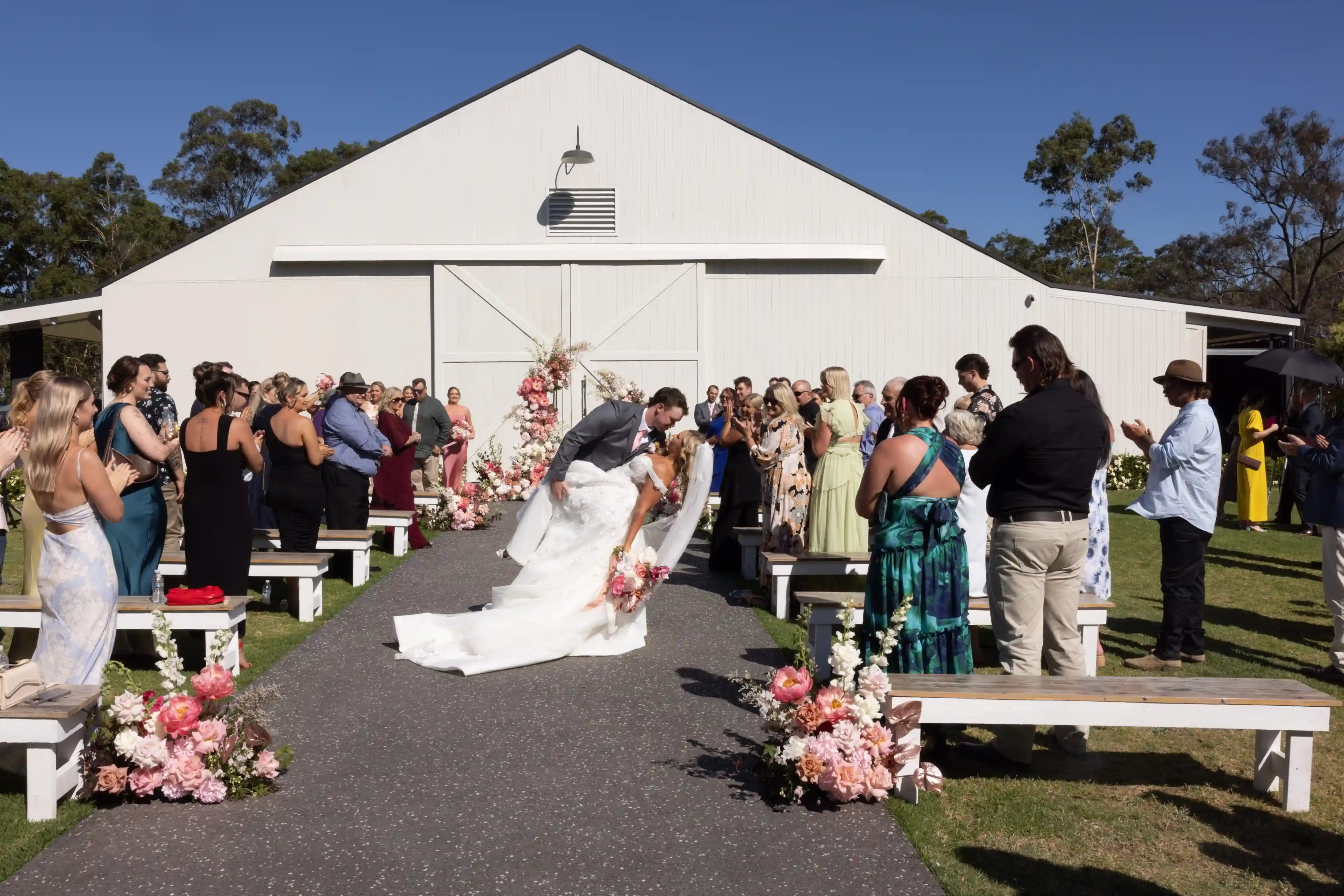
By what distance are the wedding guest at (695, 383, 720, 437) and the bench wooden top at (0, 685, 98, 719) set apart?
1272 centimetres

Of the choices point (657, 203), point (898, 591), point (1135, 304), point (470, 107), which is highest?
point (470, 107)

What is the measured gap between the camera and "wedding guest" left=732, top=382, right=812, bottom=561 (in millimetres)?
9805

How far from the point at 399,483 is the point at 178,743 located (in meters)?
8.51

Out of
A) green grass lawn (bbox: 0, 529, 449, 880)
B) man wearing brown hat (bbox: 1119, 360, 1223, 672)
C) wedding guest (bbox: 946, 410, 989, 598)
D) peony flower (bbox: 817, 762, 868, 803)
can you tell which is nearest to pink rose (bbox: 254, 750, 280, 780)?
green grass lawn (bbox: 0, 529, 449, 880)

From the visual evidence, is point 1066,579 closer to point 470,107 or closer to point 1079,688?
point 1079,688

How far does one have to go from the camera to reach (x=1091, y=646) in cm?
725

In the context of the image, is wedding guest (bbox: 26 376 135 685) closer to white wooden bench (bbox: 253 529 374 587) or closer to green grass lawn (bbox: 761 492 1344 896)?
green grass lawn (bbox: 761 492 1344 896)

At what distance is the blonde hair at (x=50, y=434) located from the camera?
17.7 feet

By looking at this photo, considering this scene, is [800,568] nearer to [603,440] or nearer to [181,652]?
[603,440]

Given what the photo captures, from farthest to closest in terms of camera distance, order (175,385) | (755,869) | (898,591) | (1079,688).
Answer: (175,385) < (898,591) < (1079,688) < (755,869)

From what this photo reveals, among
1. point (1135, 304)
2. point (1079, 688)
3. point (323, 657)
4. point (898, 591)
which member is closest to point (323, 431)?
point (323, 657)

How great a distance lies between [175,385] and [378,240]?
4312 mm

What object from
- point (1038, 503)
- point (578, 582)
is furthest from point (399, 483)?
point (1038, 503)

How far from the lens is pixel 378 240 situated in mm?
19969
